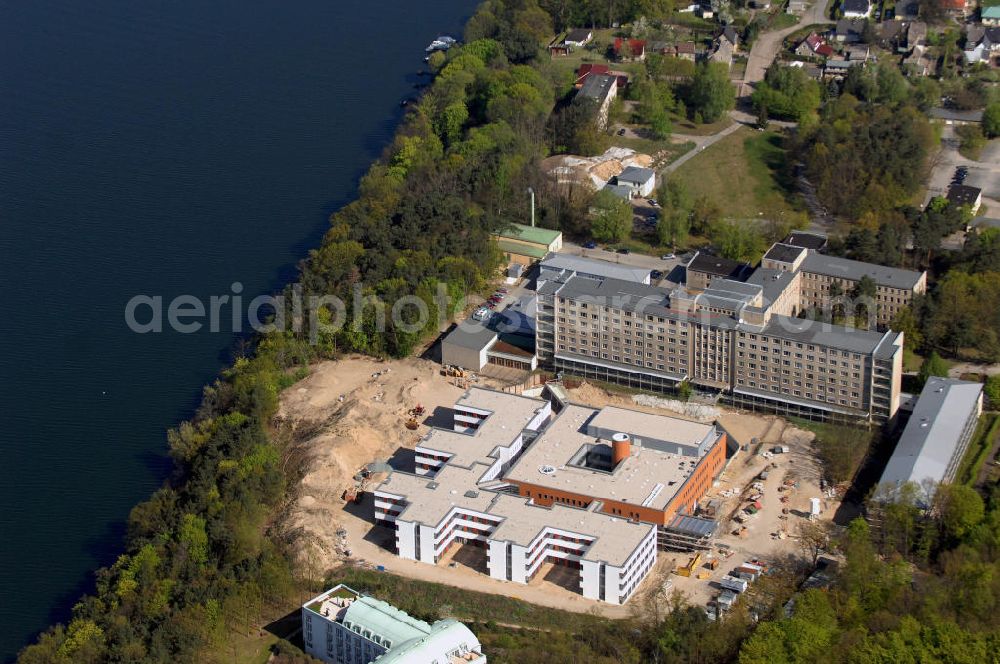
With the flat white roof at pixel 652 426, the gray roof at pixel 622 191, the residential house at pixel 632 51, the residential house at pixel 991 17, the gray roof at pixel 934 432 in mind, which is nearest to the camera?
the gray roof at pixel 934 432

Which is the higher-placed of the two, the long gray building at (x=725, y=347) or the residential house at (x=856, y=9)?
the residential house at (x=856, y=9)

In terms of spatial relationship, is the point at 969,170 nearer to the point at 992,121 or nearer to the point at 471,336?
the point at 992,121

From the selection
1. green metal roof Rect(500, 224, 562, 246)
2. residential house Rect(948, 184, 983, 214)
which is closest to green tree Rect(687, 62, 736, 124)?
residential house Rect(948, 184, 983, 214)

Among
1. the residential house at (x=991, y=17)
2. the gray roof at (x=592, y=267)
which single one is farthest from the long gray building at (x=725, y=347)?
the residential house at (x=991, y=17)

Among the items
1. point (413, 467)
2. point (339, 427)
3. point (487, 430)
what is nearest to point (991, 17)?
point (487, 430)

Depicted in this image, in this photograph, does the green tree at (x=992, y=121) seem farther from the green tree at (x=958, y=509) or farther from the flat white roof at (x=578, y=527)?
the flat white roof at (x=578, y=527)

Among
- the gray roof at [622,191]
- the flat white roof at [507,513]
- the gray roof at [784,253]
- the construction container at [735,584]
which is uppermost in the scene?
the gray roof at [784,253]
